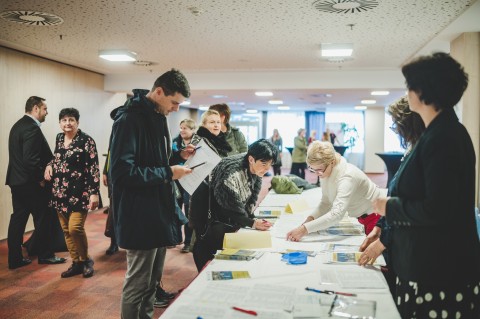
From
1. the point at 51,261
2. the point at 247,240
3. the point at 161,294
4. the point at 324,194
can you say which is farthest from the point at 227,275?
the point at 51,261

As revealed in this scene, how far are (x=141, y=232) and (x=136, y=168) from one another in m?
0.31

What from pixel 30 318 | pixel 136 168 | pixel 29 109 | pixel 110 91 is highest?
pixel 110 91

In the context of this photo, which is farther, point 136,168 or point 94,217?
point 94,217

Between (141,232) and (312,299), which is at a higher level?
(141,232)

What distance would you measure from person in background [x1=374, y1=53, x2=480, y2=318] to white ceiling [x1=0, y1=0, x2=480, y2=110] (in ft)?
7.87

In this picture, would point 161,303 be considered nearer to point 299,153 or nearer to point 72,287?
point 72,287

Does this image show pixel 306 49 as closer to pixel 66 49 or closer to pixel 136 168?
pixel 66 49

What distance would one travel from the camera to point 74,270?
3945 mm

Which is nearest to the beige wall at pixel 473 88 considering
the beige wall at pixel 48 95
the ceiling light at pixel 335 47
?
the ceiling light at pixel 335 47

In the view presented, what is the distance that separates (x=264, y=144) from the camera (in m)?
2.56

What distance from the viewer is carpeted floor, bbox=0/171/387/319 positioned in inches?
124

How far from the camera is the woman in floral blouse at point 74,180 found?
3.78m

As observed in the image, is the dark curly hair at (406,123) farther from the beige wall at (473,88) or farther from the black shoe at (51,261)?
the black shoe at (51,261)

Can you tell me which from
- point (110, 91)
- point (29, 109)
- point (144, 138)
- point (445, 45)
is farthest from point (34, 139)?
point (445, 45)
